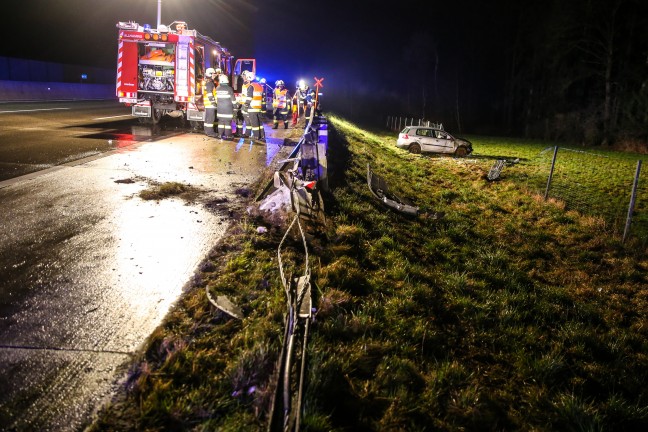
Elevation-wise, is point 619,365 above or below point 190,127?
below

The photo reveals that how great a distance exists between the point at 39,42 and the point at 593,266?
52.2m

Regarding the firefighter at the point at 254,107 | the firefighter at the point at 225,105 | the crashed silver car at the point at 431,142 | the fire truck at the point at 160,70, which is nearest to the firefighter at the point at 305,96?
the crashed silver car at the point at 431,142

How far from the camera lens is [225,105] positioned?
12789 mm

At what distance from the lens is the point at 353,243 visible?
229 inches

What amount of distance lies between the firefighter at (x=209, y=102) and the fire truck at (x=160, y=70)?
4.41 ft

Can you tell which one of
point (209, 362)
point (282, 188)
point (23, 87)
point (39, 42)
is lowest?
point (209, 362)

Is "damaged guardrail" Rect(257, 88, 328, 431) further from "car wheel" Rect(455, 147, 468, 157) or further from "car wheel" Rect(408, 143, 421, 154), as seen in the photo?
"car wheel" Rect(455, 147, 468, 157)

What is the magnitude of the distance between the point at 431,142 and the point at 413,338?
1681 cm

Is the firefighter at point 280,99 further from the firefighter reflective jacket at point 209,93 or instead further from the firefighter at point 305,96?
the firefighter reflective jacket at point 209,93

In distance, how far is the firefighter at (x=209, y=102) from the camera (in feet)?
42.2

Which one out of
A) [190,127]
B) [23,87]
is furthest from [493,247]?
[23,87]

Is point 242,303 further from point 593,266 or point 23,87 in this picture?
point 23,87

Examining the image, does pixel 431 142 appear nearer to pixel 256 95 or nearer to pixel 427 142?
pixel 427 142

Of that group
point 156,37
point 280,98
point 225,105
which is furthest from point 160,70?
point 280,98
